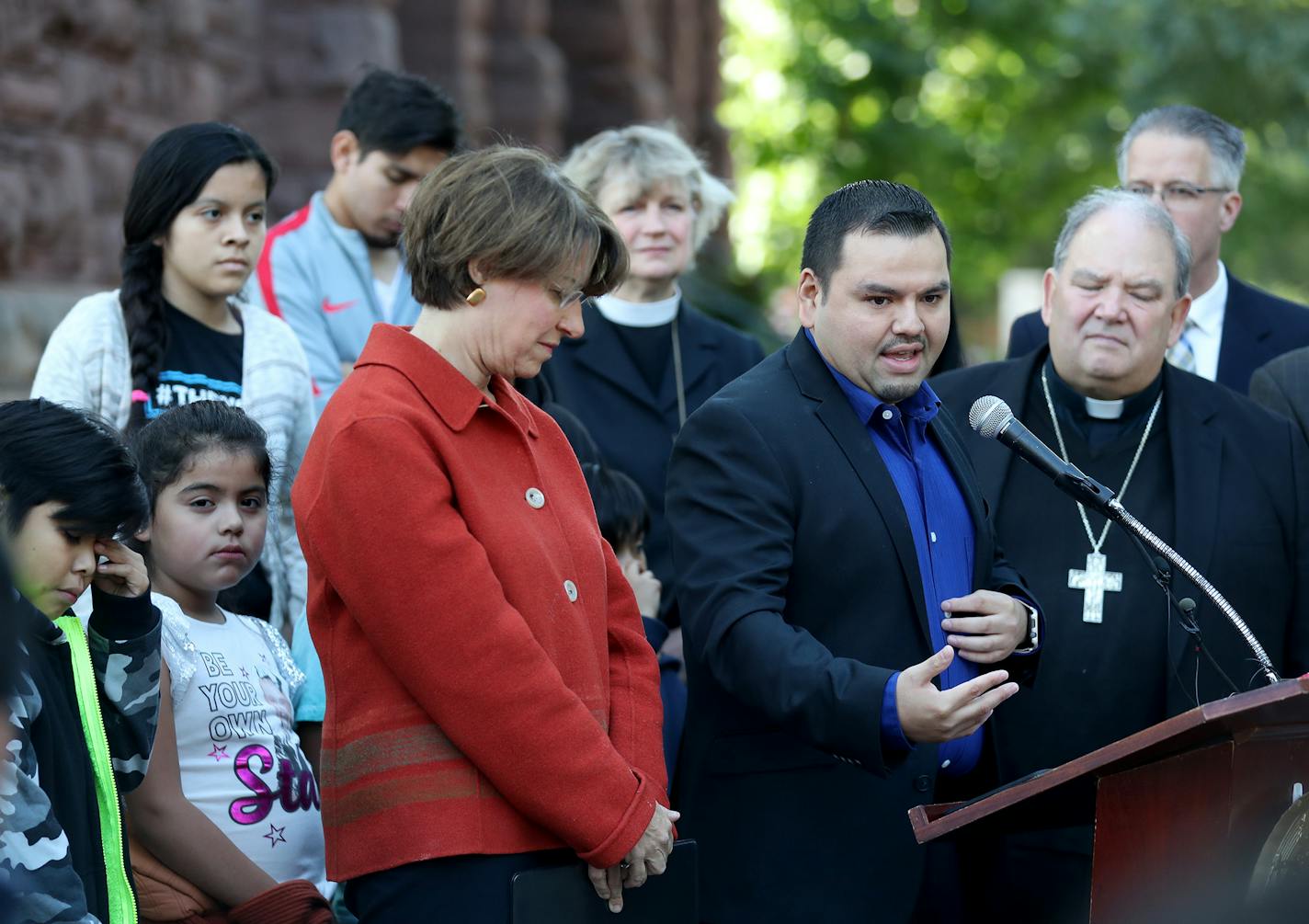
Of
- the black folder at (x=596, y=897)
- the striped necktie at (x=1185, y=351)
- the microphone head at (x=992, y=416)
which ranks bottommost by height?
the black folder at (x=596, y=897)

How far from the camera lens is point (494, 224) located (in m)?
3.04

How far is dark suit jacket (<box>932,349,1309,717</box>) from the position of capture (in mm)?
3955

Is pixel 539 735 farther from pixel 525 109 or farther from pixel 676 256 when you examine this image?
pixel 525 109

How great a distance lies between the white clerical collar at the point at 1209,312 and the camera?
5480 millimetres

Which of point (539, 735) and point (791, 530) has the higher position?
point (791, 530)

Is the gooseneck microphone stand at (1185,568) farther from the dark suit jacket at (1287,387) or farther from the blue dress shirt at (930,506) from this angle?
the dark suit jacket at (1287,387)

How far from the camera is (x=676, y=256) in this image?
212 inches

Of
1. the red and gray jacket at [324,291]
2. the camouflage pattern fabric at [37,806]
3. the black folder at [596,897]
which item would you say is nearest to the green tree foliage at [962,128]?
the red and gray jacket at [324,291]

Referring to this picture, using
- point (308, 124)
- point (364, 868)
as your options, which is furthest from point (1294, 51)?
point (364, 868)

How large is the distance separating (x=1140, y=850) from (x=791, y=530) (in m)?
0.87

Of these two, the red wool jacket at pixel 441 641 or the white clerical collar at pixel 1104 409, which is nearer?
the red wool jacket at pixel 441 641

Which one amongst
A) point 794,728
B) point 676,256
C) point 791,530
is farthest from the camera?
point 676,256

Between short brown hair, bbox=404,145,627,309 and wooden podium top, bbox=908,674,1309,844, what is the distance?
109 cm

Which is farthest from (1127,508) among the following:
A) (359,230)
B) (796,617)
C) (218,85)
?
(218,85)
